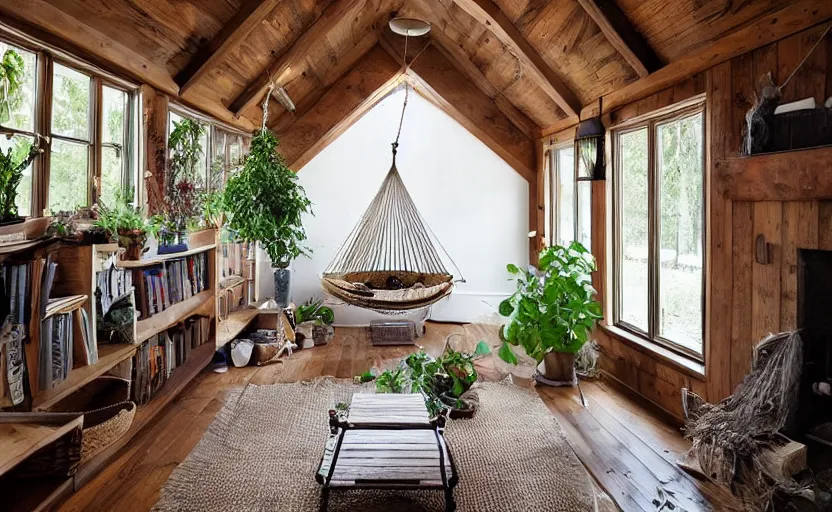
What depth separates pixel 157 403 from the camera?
2840 millimetres

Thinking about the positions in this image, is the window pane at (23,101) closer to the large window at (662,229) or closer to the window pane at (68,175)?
the window pane at (68,175)

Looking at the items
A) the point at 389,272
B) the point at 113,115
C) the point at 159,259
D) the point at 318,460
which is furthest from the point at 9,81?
the point at 389,272

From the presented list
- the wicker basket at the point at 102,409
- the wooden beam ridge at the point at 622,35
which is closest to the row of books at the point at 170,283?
the wicker basket at the point at 102,409

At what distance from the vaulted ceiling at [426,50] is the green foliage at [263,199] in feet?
1.30

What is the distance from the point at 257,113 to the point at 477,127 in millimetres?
1862

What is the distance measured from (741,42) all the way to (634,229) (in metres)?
1.34

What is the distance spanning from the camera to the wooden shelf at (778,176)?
1.81 metres

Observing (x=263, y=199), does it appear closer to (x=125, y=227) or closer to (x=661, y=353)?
(x=125, y=227)

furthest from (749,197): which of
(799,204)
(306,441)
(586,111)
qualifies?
(306,441)

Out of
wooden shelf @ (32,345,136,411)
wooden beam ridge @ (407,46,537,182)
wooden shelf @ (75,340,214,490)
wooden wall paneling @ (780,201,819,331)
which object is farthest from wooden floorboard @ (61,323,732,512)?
wooden beam ridge @ (407,46,537,182)

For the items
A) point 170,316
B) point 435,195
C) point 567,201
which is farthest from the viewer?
point 435,195

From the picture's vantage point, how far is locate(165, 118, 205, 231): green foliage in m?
3.30

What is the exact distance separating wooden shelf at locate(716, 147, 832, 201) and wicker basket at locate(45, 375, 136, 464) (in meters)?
2.68

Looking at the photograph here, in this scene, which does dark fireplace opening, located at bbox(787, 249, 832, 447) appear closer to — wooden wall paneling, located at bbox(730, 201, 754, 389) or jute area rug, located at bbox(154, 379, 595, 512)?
wooden wall paneling, located at bbox(730, 201, 754, 389)
